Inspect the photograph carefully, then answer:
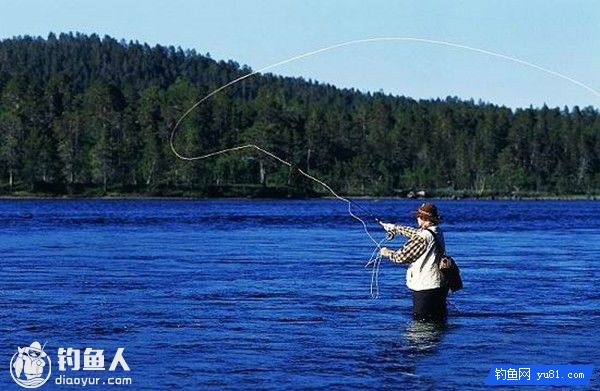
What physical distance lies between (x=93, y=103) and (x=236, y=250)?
13649cm

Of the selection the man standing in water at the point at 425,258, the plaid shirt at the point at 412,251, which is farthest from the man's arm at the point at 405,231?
the plaid shirt at the point at 412,251

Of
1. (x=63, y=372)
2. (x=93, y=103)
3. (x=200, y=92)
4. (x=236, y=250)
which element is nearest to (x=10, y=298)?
(x=63, y=372)

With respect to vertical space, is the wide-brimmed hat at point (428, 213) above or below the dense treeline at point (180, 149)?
below

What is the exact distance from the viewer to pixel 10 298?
2366 cm

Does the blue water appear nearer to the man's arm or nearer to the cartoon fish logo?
the cartoon fish logo

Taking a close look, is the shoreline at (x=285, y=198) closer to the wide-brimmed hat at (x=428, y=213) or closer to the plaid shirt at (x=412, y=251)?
the wide-brimmed hat at (x=428, y=213)

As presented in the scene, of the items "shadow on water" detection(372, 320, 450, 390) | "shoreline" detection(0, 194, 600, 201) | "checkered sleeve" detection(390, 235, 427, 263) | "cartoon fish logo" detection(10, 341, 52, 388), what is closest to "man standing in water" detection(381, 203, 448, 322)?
"checkered sleeve" detection(390, 235, 427, 263)

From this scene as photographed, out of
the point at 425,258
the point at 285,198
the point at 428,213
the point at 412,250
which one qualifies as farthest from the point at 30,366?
the point at 285,198

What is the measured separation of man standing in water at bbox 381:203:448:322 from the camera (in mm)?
18422

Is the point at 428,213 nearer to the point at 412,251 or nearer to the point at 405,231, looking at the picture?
the point at 405,231

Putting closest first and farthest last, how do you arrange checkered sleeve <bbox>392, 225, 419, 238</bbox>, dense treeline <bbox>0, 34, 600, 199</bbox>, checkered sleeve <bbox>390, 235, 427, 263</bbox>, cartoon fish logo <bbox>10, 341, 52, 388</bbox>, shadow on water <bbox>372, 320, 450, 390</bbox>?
cartoon fish logo <bbox>10, 341, 52, 388</bbox>, shadow on water <bbox>372, 320, 450, 390</bbox>, checkered sleeve <bbox>390, 235, 427, 263</bbox>, checkered sleeve <bbox>392, 225, 419, 238</bbox>, dense treeline <bbox>0, 34, 600, 199</bbox>

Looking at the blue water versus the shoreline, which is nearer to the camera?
the blue water

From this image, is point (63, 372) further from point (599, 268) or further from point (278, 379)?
point (599, 268)

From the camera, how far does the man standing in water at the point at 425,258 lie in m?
18.4
